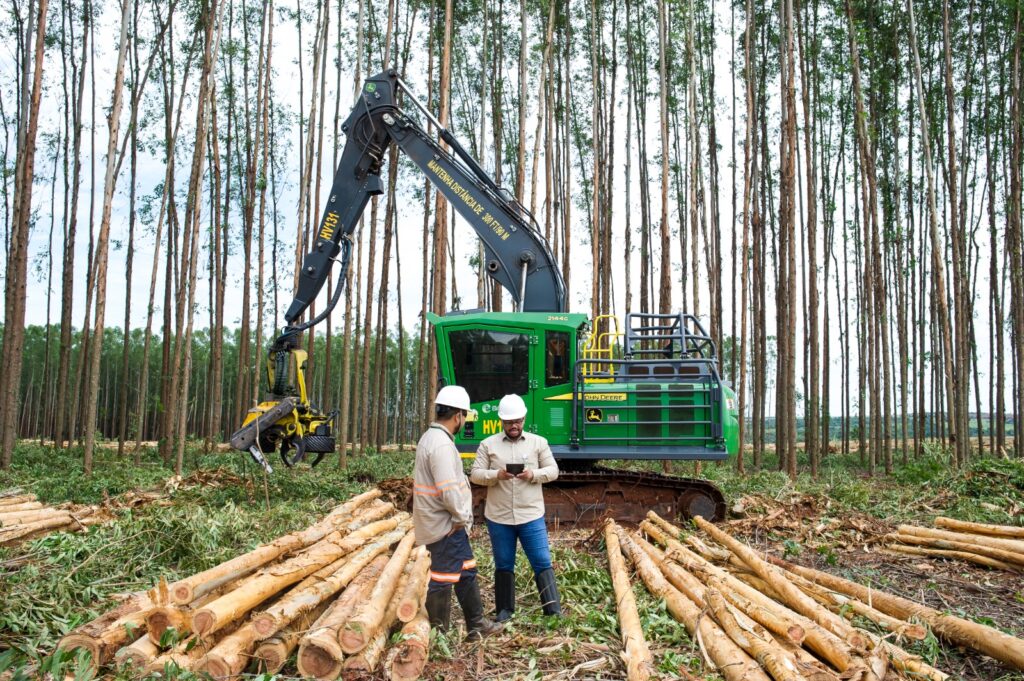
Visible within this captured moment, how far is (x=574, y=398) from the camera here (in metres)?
9.47

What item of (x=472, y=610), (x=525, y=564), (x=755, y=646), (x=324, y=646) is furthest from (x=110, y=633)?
(x=525, y=564)

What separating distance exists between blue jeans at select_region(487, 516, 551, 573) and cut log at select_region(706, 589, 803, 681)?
1135 mm

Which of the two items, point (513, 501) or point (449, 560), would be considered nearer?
point (449, 560)

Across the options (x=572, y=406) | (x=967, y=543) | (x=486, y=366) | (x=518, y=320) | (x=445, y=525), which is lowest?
(x=967, y=543)

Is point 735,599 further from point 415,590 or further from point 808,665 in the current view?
point 415,590

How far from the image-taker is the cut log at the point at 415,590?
4.57 meters

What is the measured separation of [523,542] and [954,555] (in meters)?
4.46

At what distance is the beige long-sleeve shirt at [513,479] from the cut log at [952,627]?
7.27 ft

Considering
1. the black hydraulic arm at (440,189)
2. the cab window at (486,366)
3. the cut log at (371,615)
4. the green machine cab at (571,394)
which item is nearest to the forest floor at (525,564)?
the cut log at (371,615)

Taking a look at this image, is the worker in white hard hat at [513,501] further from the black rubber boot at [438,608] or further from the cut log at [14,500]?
the cut log at [14,500]

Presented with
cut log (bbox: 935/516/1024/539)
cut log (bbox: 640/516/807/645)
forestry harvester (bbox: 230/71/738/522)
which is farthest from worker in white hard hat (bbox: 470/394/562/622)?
cut log (bbox: 935/516/1024/539)

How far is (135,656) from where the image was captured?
382 centimetres

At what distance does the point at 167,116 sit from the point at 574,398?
1356cm

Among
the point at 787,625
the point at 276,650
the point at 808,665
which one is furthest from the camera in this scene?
the point at 787,625
